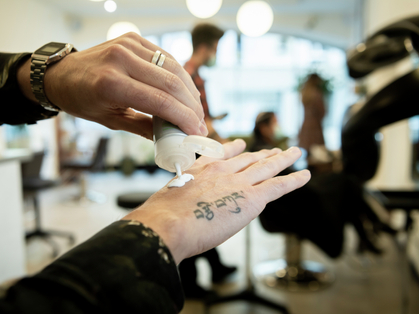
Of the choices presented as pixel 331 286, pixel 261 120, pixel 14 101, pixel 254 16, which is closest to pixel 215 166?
pixel 14 101

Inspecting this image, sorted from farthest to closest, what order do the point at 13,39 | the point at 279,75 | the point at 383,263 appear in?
the point at 279,75, the point at 383,263, the point at 13,39

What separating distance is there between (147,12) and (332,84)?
15.3ft

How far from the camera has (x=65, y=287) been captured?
0.27 meters

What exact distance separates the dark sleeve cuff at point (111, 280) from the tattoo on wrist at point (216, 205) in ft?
0.26

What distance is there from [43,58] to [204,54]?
262 mm

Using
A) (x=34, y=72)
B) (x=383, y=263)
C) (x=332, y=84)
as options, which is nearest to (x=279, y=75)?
(x=332, y=84)

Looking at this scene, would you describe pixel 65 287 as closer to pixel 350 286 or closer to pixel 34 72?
pixel 34 72

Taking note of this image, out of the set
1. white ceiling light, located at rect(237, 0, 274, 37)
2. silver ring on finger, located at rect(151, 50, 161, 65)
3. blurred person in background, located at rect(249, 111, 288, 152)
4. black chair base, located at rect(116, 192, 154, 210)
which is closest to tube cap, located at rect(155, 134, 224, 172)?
silver ring on finger, located at rect(151, 50, 161, 65)

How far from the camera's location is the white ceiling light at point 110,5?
52 centimetres

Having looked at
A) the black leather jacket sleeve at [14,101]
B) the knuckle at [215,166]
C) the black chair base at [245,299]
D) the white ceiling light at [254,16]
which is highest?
the white ceiling light at [254,16]

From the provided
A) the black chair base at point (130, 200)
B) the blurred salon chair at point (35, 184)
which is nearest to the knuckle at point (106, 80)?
the black chair base at point (130, 200)

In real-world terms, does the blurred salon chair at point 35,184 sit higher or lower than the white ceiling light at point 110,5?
lower

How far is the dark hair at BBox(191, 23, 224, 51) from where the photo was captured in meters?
0.57

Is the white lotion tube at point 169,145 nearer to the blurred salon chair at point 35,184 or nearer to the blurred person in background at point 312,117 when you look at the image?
the blurred salon chair at point 35,184
